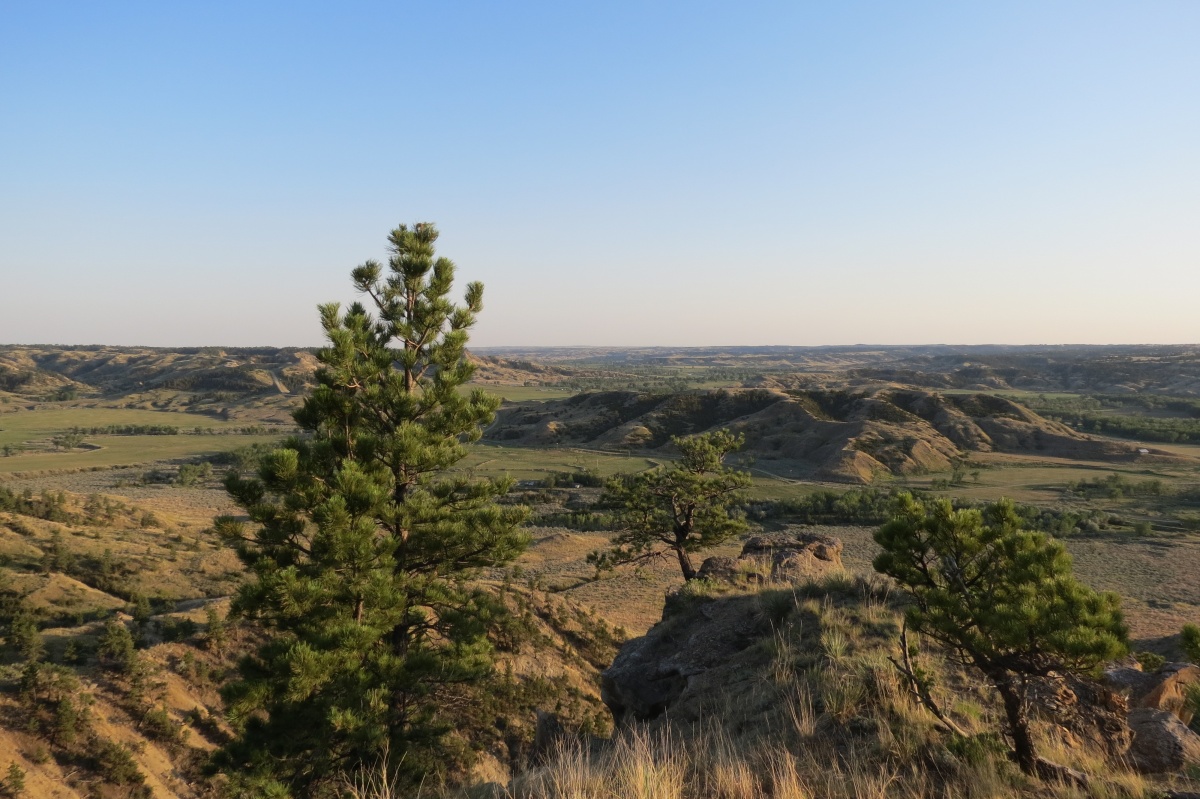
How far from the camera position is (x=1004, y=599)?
5871 millimetres

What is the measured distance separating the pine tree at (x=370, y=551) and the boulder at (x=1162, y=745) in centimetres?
1056

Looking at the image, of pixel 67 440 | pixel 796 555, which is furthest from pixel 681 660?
pixel 67 440

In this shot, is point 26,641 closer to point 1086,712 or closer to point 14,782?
point 14,782

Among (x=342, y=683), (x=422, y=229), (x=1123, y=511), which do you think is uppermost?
(x=422, y=229)

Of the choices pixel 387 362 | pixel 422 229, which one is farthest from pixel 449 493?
pixel 422 229

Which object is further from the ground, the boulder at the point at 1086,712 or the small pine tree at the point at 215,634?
the boulder at the point at 1086,712

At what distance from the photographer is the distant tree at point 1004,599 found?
530cm

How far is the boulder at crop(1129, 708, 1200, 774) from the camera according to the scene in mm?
6316

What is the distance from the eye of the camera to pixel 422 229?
1435cm

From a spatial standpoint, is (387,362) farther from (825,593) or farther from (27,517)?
(27,517)

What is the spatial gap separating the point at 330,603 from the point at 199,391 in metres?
178

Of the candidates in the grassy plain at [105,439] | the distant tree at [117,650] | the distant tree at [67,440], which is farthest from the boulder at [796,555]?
the distant tree at [67,440]

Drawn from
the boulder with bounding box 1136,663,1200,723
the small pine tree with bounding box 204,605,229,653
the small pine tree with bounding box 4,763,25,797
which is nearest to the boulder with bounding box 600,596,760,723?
the boulder with bounding box 1136,663,1200,723

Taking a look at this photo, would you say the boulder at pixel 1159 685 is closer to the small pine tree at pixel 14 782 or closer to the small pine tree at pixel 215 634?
the small pine tree at pixel 14 782
